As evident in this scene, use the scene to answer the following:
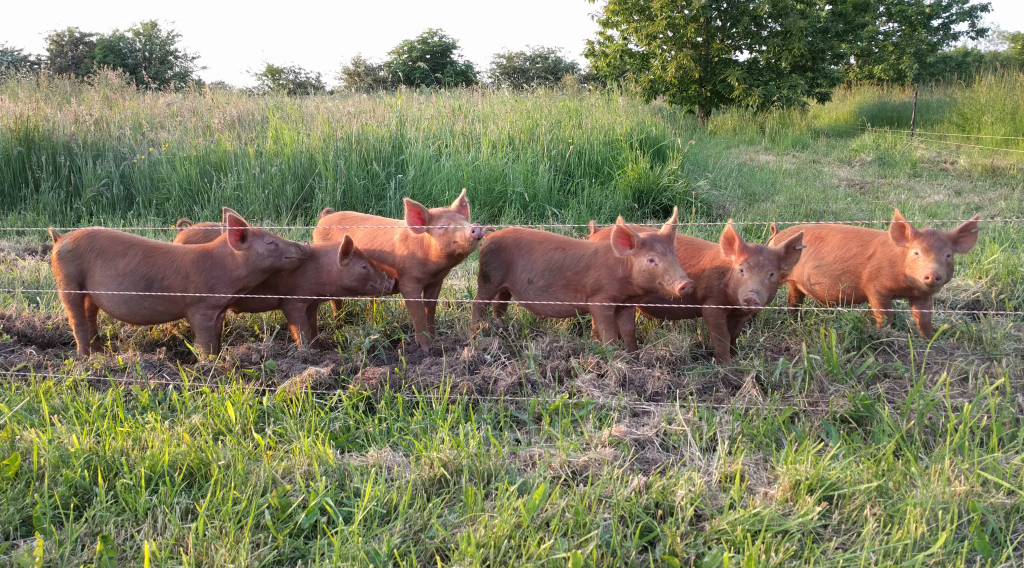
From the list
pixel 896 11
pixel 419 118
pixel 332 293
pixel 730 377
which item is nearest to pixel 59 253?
pixel 332 293

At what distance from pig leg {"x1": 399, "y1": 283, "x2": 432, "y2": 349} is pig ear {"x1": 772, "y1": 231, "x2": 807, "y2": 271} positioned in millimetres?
2005

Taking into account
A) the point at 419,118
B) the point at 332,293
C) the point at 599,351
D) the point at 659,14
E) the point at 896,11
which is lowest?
the point at 599,351

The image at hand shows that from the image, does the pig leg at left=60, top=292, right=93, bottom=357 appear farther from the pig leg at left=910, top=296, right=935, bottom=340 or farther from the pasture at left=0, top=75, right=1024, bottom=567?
the pig leg at left=910, top=296, right=935, bottom=340

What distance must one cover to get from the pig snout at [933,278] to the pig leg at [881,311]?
31 centimetres

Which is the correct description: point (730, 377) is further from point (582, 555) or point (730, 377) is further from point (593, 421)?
point (582, 555)

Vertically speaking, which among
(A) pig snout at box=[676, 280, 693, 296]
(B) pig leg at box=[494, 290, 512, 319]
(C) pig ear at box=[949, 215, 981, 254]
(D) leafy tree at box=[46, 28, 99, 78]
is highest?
(D) leafy tree at box=[46, 28, 99, 78]

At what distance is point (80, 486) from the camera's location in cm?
261

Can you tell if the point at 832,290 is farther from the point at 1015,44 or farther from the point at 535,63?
the point at 1015,44

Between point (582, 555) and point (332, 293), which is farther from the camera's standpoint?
point (332, 293)

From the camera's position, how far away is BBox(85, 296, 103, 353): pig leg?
12.6ft

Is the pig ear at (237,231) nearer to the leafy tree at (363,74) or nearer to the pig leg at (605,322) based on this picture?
the pig leg at (605,322)

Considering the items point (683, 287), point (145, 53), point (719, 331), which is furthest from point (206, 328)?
point (145, 53)

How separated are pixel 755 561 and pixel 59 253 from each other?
150 inches

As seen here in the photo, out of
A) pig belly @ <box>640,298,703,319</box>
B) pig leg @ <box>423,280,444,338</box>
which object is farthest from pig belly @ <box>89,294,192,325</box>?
pig belly @ <box>640,298,703,319</box>
